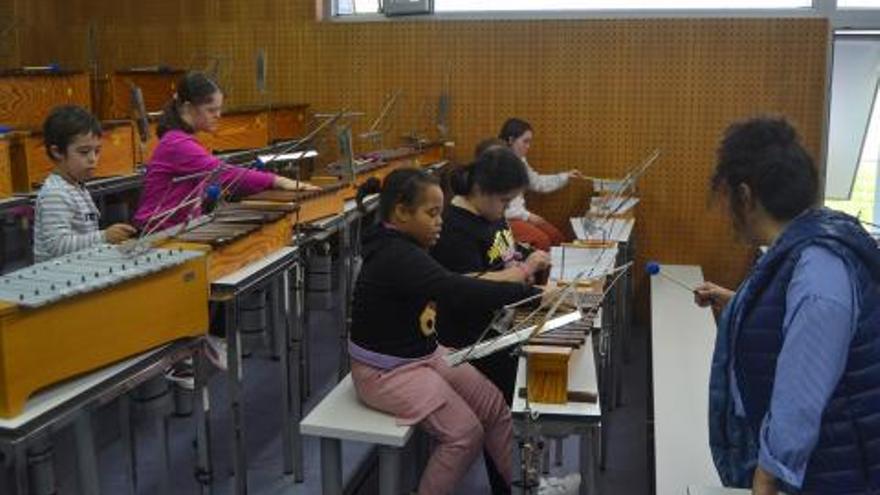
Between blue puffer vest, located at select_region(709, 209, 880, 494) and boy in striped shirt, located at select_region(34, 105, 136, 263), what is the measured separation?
6.28ft

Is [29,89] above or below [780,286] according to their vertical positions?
above

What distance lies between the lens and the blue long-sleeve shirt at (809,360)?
1.53 m

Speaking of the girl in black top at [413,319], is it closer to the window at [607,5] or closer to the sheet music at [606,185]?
the sheet music at [606,185]

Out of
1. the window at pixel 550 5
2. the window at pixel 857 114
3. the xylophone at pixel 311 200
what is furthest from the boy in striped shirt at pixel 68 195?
the window at pixel 857 114

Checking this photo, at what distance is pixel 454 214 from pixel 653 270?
31.6 inches

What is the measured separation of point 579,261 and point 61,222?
6.37 ft

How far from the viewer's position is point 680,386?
3160mm

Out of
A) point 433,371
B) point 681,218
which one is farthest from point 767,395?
point 681,218

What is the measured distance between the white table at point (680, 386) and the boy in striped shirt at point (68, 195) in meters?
1.80

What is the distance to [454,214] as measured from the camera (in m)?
3.10

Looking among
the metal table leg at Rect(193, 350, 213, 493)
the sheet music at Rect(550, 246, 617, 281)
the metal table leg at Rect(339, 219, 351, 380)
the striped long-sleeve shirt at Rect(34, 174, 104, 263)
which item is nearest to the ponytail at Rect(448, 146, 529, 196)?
the sheet music at Rect(550, 246, 617, 281)

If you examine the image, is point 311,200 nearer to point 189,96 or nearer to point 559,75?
point 189,96

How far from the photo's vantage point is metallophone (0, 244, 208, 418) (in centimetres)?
182

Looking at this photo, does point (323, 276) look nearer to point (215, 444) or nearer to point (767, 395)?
point (215, 444)
